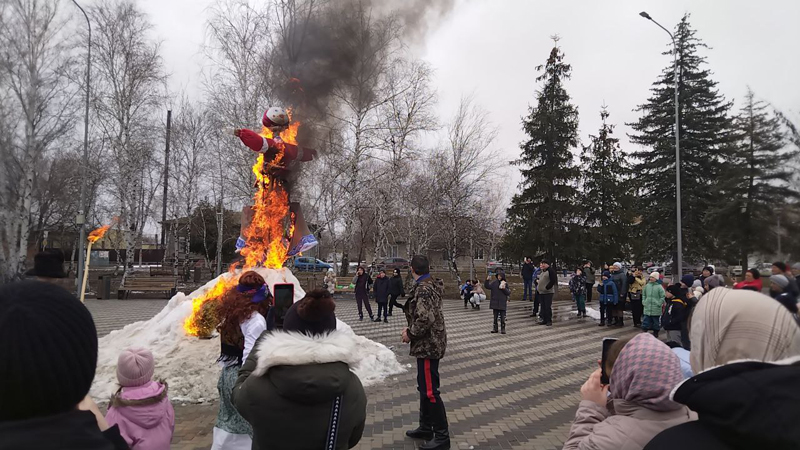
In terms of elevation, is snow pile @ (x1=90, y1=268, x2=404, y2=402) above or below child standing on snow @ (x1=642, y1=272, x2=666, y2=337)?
below

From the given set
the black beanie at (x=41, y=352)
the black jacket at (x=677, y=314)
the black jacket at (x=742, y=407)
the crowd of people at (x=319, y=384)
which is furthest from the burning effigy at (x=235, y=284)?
the black jacket at (x=742, y=407)

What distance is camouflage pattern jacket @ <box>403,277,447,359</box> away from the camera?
5.18 metres

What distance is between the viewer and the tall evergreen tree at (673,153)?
54.1 feet

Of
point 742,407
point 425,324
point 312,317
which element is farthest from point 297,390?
point 425,324

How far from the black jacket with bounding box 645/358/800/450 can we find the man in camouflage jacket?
3.93 m

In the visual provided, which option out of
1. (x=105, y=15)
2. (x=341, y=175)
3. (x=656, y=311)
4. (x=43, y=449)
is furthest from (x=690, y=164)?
(x=105, y=15)

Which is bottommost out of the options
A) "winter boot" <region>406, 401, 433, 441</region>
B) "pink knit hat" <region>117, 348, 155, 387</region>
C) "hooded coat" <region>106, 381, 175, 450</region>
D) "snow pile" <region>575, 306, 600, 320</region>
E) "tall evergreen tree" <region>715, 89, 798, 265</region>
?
"winter boot" <region>406, 401, 433, 441</region>

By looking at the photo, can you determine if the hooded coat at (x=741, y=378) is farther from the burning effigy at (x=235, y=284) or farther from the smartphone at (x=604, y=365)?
the burning effigy at (x=235, y=284)

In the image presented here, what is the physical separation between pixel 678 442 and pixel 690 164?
18.5 metres

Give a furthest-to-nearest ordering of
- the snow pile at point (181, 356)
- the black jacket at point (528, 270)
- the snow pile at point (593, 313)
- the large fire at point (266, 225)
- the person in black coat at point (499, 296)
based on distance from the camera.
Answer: the black jacket at point (528, 270) < the snow pile at point (593, 313) < the person in black coat at point (499, 296) < the large fire at point (266, 225) < the snow pile at point (181, 356)

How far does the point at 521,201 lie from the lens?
2642 centimetres

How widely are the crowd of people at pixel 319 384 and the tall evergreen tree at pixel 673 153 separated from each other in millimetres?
14203

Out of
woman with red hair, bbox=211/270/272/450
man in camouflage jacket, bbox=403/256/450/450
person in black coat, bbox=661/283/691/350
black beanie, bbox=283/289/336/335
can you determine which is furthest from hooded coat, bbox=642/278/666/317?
black beanie, bbox=283/289/336/335

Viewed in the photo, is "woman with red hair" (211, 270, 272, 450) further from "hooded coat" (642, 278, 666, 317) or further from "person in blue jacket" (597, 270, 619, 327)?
"person in blue jacket" (597, 270, 619, 327)
